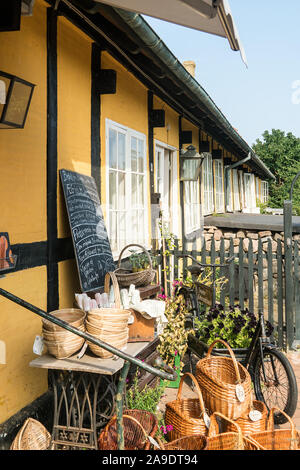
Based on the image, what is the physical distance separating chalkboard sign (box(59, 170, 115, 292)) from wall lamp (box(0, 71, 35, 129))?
32.5 inches

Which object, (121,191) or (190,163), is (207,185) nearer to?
(190,163)

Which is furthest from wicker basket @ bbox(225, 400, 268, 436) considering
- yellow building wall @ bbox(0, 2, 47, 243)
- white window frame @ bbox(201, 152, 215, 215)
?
white window frame @ bbox(201, 152, 215, 215)

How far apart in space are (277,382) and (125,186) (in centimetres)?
271

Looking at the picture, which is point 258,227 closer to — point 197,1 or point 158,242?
point 158,242

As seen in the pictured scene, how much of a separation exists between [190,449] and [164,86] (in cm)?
459

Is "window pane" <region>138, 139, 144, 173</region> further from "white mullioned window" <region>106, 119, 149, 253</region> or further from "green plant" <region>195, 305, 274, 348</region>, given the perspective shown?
"green plant" <region>195, 305, 274, 348</region>

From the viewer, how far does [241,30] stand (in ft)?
6.87

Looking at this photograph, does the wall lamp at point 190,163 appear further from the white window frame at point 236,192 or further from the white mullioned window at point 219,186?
the white window frame at point 236,192

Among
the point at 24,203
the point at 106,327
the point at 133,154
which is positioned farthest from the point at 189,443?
the point at 133,154

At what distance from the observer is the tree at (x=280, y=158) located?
35719 millimetres

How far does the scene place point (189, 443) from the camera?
2.65 metres

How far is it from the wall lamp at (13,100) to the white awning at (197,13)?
755 millimetres

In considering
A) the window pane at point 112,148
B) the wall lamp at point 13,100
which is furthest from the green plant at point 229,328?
the wall lamp at point 13,100

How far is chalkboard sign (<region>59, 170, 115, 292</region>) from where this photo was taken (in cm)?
359
